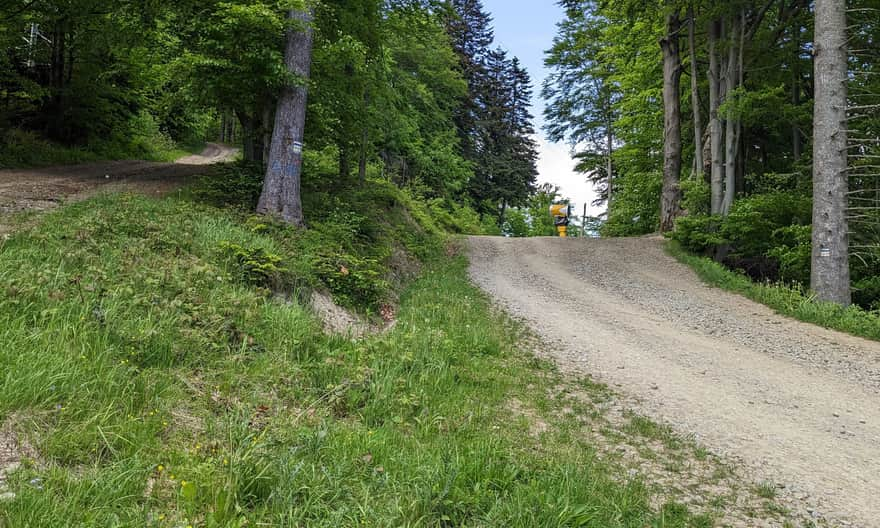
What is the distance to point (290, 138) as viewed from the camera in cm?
886

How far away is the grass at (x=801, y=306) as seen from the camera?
7934mm

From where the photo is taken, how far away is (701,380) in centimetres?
557

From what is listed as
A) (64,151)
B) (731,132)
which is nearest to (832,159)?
(731,132)

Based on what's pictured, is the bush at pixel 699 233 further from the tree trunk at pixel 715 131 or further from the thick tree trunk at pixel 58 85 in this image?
the thick tree trunk at pixel 58 85

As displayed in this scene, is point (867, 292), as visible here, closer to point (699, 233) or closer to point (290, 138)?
point (699, 233)

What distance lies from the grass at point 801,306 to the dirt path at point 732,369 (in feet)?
1.01

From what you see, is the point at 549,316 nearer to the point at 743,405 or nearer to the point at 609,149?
the point at 743,405

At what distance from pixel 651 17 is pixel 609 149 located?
13.7m

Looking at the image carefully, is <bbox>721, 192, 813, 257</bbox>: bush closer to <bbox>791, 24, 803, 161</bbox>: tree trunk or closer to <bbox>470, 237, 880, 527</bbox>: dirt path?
<bbox>470, 237, 880, 527</bbox>: dirt path

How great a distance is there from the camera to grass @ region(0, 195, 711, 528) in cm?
249

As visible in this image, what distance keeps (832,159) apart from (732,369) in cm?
602

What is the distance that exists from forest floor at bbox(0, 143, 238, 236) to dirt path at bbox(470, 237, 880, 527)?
25.4 feet

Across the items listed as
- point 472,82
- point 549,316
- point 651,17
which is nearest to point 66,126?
point 549,316

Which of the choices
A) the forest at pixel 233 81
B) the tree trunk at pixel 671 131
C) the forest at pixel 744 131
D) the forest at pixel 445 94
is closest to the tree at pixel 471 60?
the forest at pixel 233 81
